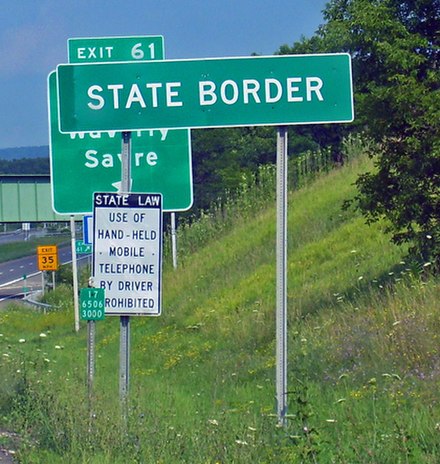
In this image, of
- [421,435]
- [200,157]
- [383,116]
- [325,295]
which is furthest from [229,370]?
[200,157]

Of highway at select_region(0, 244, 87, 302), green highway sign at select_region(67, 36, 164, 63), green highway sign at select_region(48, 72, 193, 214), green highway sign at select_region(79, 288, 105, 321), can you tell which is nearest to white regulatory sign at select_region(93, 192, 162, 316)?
green highway sign at select_region(79, 288, 105, 321)

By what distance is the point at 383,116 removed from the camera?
12.7m

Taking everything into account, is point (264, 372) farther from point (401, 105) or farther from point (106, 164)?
point (401, 105)

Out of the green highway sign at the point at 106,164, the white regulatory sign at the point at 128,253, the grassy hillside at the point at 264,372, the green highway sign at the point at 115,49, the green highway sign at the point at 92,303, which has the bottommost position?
the grassy hillside at the point at 264,372

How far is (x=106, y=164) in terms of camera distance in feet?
39.8

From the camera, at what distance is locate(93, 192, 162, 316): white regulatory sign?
7.95 metres

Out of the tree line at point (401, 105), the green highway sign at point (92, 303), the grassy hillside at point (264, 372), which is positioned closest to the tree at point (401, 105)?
the tree line at point (401, 105)

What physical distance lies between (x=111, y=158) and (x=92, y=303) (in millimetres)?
3854

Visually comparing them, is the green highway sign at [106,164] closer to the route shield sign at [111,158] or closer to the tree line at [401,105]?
the route shield sign at [111,158]

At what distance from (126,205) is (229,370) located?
5.13 m

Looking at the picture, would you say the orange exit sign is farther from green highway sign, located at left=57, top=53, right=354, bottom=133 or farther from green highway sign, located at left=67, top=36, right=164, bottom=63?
green highway sign, located at left=57, top=53, right=354, bottom=133

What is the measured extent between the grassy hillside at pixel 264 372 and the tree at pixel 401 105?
68 centimetres

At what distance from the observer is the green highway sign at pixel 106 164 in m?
11.8

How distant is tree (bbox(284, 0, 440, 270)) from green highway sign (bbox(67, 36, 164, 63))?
8.21 ft
